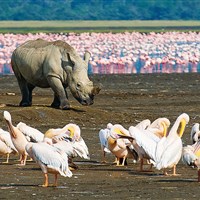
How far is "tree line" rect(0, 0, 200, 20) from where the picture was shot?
164000 mm

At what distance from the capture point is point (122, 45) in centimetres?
6078

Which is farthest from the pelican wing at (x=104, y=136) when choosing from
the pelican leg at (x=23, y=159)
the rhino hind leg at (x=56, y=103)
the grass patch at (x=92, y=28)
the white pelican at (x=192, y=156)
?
the grass patch at (x=92, y=28)

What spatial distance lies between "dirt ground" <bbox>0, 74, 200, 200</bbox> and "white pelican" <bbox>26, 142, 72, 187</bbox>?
0.65ft

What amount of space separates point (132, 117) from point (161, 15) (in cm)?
14312

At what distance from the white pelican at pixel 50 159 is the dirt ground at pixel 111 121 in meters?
0.20

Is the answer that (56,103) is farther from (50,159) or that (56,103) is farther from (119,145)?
(50,159)

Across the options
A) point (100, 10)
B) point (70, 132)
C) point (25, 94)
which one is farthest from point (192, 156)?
point (100, 10)

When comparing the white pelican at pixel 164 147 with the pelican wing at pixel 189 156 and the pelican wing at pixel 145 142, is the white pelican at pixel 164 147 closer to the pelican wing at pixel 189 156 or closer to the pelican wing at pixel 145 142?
the pelican wing at pixel 145 142

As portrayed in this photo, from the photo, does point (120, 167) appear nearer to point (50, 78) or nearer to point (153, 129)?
point (153, 129)

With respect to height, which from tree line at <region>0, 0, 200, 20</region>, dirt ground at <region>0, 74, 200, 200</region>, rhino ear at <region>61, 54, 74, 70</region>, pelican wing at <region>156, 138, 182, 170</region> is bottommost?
tree line at <region>0, 0, 200, 20</region>

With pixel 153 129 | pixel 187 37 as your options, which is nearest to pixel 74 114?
pixel 153 129

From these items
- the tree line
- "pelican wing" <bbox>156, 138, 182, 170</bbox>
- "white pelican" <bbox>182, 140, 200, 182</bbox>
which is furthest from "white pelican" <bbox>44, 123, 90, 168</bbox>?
the tree line

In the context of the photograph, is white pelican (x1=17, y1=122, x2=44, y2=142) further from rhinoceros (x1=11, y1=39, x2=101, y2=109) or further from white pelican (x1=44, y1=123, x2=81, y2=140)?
rhinoceros (x1=11, y1=39, x2=101, y2=109)

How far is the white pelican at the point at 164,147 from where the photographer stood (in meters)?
13.6
